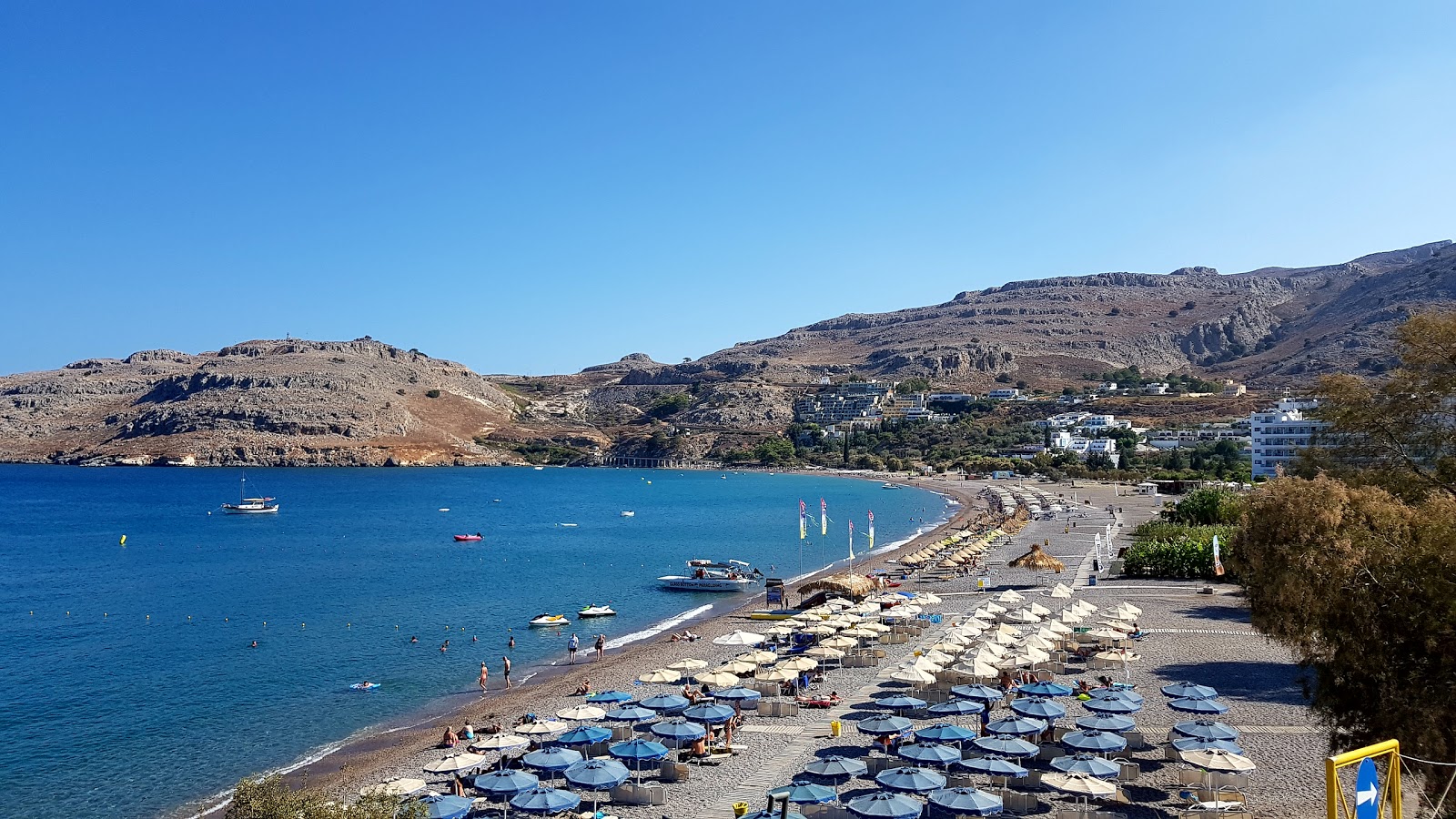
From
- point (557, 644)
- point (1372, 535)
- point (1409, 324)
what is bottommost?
point (557, 644)

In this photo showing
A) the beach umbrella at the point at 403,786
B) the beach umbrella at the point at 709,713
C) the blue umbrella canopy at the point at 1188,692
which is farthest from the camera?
the beach umbrella at the point at 709,713

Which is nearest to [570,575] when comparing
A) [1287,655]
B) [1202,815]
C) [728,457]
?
[1287,655]

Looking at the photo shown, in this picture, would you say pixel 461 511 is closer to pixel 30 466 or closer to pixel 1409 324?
pixel 1409 324

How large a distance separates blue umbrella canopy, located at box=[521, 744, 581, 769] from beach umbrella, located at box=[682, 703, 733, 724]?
3418 mm

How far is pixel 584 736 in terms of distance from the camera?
20.8 m

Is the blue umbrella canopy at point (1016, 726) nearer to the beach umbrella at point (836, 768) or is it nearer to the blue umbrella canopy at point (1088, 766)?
the blue umbrella canopy at point (1088, 766)

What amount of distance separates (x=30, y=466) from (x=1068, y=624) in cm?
20714

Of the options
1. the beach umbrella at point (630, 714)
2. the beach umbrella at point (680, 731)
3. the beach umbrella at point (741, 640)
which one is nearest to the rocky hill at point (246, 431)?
the beach umbrella at point (741, 640)

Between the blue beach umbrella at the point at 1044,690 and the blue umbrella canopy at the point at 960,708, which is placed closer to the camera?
the blue umbrella canopy at the point at 960,708

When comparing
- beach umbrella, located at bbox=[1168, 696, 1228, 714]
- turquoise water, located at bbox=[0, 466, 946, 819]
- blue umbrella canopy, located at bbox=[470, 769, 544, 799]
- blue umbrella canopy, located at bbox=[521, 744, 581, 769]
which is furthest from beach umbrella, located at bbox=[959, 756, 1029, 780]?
turquoise water, located at bbox=[0, 466, 946, 819]

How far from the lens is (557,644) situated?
3866 centimetres

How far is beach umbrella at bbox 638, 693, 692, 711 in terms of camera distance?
23000 mm

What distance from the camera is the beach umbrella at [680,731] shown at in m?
21.1

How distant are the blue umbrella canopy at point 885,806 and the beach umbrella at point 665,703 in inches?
294
